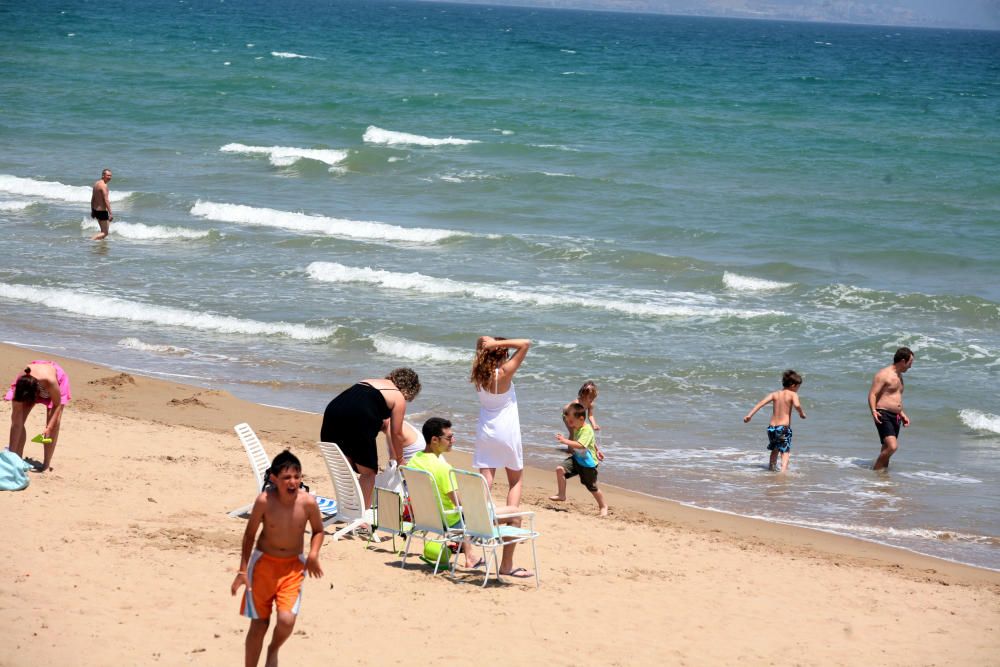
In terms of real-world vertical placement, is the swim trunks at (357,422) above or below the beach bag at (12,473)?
above

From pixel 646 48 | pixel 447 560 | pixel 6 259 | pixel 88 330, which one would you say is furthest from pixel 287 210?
pixel 646 48

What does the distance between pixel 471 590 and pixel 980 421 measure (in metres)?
7.77

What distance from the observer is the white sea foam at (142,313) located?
51.0 feet

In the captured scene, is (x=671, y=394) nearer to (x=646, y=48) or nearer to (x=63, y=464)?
(x=63, y=464)

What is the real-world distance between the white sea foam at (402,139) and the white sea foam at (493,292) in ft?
47.9

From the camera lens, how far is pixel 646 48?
8319 centimetres

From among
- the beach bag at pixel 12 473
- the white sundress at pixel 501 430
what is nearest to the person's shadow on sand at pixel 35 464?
the beach bag at pixel 12 473

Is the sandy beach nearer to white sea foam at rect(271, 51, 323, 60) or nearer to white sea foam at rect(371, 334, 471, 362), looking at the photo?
white sea foam at rect(371, 334, 471, 362)

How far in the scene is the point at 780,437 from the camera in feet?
35.9

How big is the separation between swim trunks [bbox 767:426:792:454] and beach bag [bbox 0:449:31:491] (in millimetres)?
6412

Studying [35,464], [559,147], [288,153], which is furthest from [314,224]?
[35,464]

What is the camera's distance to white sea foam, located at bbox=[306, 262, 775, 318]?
17125 millimetres

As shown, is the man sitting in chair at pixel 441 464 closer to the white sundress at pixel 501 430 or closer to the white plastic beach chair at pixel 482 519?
the white plastic beach chair at pixel 482 519

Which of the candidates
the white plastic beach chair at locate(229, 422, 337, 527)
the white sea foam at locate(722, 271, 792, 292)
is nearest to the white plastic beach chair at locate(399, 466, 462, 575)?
the white plastic beach chair at locate(229, 422, 337, 527)
